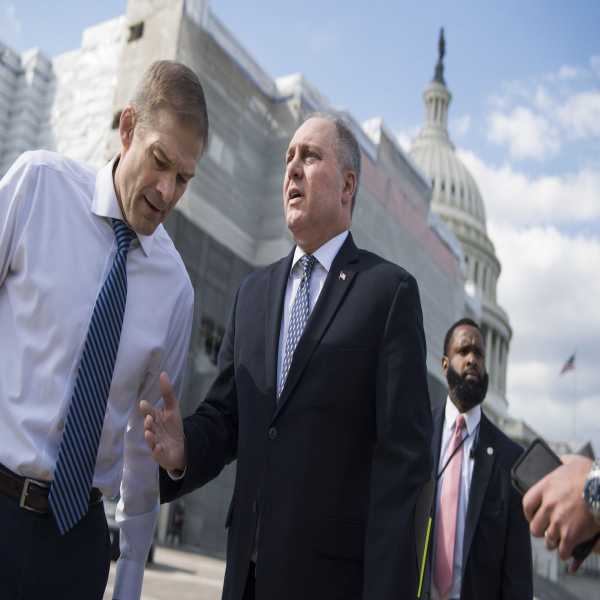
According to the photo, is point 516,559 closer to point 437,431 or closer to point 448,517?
point 448,517

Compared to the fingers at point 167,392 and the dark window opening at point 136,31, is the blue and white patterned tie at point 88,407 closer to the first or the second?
the fingers at point 167,392

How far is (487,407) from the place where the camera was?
2372 inches

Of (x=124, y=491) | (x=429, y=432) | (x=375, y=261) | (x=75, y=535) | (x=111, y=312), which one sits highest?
(x=375, y=261)

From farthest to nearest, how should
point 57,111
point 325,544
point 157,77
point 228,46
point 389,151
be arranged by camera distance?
point 389,151, point 57,111, point 228,46, point 157,77, point 325,544

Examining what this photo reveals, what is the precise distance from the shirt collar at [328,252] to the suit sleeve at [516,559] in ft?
5.62

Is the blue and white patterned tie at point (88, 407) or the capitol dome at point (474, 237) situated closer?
the blue and white patterned tie at point (88, 407)

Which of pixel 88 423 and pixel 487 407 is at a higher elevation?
pixel 487 407

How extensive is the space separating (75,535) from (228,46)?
76.1 ft

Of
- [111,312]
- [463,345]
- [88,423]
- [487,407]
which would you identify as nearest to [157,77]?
[111,312]

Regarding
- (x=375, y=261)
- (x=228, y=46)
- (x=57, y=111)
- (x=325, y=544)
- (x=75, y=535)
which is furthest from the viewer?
(x=57, y=111)

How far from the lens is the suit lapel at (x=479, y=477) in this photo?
3.63 meters

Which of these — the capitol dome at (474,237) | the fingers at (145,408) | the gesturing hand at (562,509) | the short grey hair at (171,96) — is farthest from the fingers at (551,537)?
the capitol dome at (474,237)

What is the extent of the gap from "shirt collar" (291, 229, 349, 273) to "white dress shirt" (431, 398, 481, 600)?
164cm

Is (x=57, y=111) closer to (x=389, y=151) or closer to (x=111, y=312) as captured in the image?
(x=389, y=151)
